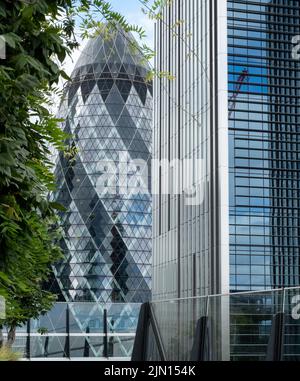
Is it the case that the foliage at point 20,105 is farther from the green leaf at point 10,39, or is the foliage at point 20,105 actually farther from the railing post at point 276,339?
the railing post at point 276,339

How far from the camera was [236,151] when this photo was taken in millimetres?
47312

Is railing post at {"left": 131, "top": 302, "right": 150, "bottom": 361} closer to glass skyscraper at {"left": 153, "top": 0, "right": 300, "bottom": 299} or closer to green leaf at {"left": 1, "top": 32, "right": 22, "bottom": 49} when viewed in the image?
green leaf at {"left": 1, "top": 32, "right": 22, "bottom": 49}

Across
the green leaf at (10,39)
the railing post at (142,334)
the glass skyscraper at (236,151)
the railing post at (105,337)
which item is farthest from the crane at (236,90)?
the green leaf at (10,39)

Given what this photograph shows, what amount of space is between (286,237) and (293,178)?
4.38m

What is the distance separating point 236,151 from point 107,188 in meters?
44.8

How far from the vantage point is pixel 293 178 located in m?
50.5

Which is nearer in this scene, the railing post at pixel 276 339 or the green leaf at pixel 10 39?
the green leaf at pixel 10 39

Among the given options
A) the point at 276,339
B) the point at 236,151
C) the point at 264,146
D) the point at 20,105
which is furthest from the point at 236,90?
the point at 20,105

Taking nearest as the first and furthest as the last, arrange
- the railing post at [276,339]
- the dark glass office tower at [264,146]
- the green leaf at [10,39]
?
the green leaf at [10,39]
the railing post at [276,339]
the dark glass office tower at [264,146]

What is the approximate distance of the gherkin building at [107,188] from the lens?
87.6 m

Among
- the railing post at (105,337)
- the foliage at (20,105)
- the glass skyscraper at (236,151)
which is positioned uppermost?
the glass skyscraper at (236,151)

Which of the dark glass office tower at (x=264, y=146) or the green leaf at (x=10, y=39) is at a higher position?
the dark glass office tower at (x=264, y=146)

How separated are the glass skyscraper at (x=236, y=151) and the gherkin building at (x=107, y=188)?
1381 inches
